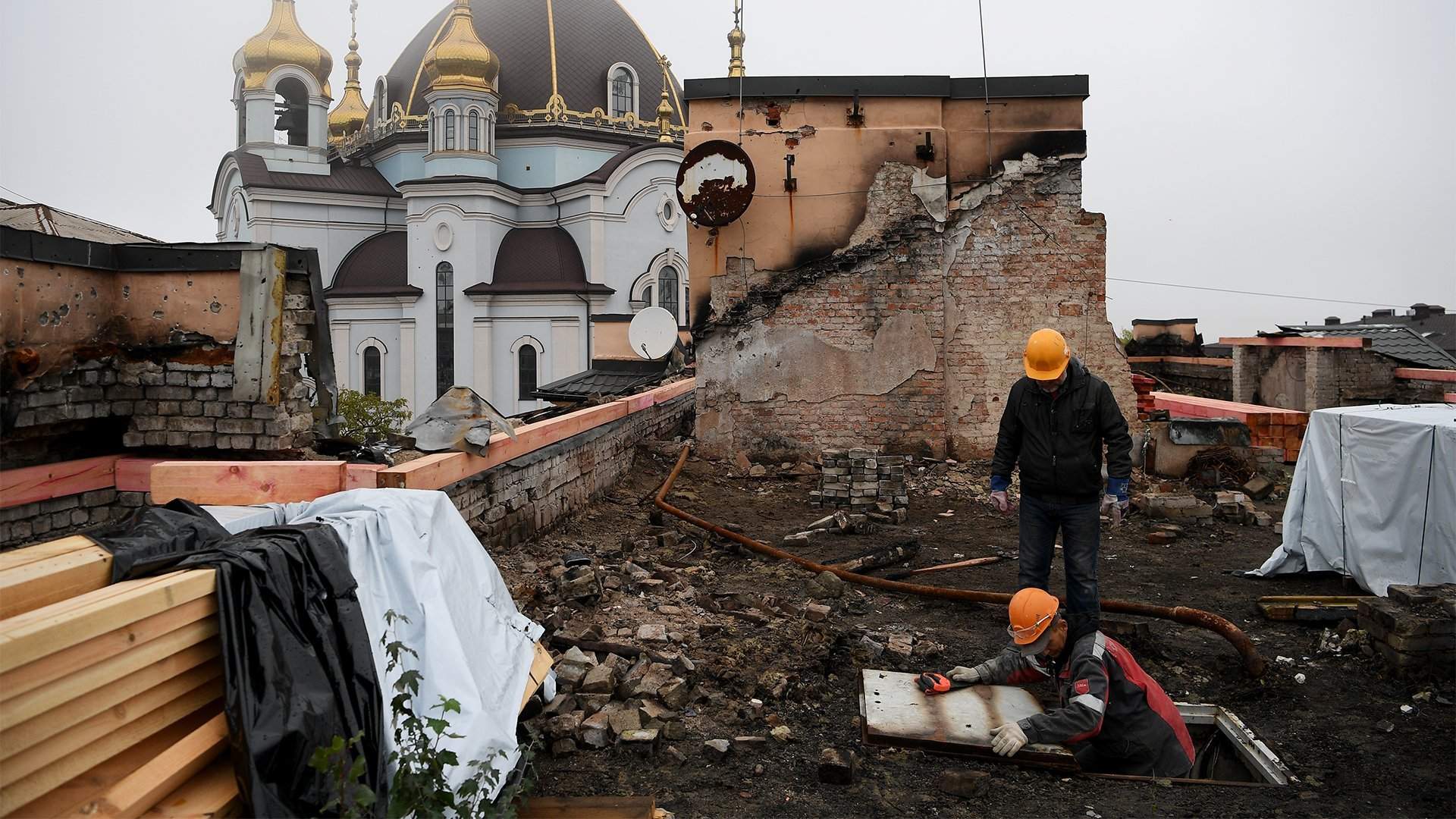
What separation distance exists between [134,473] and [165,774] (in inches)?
172

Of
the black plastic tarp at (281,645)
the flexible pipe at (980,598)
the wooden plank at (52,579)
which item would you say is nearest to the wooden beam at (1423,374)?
the flexible pipe at (980,598)

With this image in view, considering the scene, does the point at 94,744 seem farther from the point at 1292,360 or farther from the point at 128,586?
the point at 1292,360

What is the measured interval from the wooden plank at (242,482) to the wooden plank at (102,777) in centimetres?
229

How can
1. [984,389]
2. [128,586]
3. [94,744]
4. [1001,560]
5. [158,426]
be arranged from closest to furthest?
[94,744]
[128,586]
[158,426]
[1001,560]
[984,389]

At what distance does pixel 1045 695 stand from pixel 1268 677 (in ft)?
4.04

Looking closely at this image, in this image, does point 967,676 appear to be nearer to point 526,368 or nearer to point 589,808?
point 589,808

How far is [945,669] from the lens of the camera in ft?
15.4

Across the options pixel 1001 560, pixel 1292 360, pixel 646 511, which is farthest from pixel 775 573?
pixel 1292 360

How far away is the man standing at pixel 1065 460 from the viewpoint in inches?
173

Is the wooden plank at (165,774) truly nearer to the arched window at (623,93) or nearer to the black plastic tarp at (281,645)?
the black plastic tarp at (281,645)

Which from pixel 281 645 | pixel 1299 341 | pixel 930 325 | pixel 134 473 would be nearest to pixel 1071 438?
pixel 281 645

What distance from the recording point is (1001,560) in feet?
22.8

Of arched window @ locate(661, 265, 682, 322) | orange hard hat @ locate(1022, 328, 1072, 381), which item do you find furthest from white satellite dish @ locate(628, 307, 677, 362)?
arched window @ locate(661, 265, 682, 322)

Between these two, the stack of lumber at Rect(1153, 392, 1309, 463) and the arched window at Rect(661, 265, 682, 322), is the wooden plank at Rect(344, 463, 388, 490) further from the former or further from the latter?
the arched window at Rect(661, 265, 682, 322)
